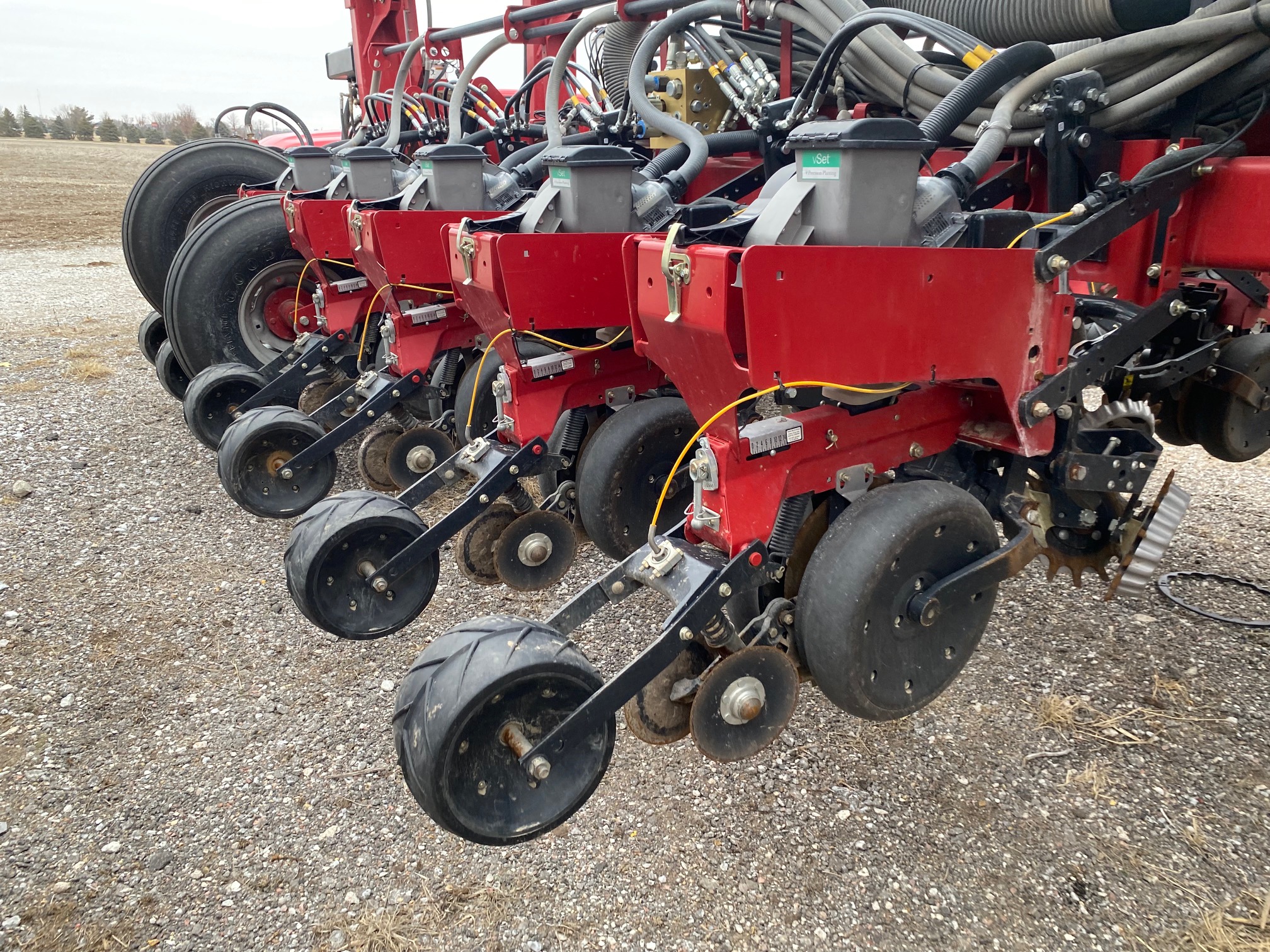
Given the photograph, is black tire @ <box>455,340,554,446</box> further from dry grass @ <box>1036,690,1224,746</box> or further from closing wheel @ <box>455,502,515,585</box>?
dry grass @ <box>1036,690,1224,746</box>

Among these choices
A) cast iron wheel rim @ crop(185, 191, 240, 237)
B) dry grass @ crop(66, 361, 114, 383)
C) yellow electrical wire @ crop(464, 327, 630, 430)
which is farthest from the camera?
dry grass @ crop(66, 361, 114, 383)

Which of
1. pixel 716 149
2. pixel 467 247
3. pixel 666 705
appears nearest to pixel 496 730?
pixel 666 705

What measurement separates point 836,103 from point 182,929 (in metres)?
3.08

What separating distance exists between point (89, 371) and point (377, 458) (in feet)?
12.7

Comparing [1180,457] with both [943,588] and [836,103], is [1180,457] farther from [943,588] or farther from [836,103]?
[943,588]

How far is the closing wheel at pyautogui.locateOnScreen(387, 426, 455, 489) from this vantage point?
12.8 feet

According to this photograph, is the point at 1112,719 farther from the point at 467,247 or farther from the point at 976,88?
the point at 467,247

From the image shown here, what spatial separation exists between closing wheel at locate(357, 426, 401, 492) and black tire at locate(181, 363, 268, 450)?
88 centimetres

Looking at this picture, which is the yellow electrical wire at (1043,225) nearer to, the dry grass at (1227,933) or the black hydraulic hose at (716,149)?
the black hydraulic hose at (716,149)

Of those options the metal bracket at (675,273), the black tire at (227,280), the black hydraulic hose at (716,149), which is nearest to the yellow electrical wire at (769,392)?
the metal bracket at (675,273)

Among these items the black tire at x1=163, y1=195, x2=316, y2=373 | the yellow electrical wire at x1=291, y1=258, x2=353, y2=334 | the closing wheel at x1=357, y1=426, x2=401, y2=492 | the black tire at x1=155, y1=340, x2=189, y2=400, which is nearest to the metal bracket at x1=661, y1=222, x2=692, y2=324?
the closing wheel at x1=357, y1=426, x2=401, y2=492

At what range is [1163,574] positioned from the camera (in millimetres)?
3443

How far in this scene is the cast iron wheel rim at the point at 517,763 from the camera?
1.89 metres

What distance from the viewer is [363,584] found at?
284 centimetres
